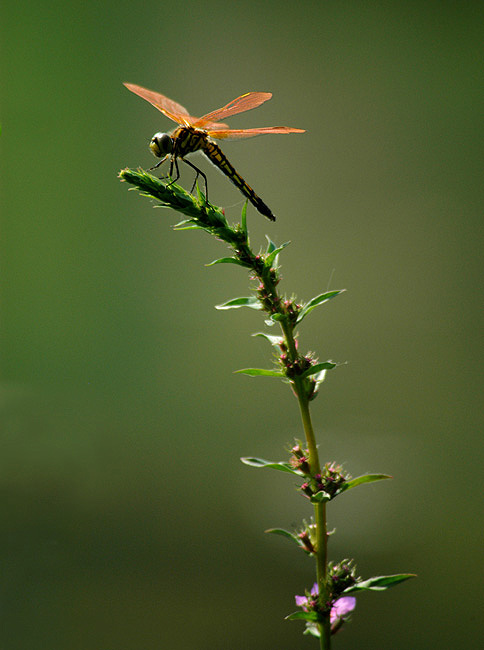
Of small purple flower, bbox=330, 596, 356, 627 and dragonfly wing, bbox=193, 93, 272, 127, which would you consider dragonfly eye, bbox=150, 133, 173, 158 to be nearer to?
dragonfly wing, bbox=193, 93, 272, 127

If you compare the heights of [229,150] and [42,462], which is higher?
[229,150]

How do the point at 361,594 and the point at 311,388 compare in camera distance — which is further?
the point at 361,594

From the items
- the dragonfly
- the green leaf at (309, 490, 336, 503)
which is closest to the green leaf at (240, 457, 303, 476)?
the green leaf at (309, 490, 336, 503)

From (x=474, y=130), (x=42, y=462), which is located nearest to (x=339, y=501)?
(x=42, y=462)

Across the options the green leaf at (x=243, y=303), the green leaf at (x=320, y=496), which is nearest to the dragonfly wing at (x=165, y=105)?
the green leaf at (x=243, y=303)

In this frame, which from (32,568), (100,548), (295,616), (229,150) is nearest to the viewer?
(295,616)

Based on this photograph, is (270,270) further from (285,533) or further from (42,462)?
(42,462)

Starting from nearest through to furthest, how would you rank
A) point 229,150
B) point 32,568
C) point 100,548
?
1. point 32,568
2. point 100,548
3. point 229,150

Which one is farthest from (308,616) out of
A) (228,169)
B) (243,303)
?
(228,169)
